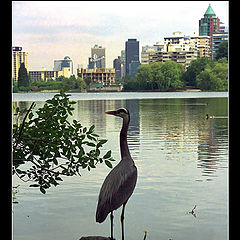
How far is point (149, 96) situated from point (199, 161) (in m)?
21.2

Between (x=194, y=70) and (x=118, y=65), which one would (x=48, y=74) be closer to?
(x=118, y=65)


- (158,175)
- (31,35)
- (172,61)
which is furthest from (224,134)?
(31,35)

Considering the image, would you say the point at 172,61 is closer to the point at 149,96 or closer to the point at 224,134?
the point at 149,96

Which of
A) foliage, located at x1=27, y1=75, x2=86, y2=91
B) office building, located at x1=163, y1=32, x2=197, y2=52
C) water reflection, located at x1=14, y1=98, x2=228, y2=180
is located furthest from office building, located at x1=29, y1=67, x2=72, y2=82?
office building, located at x1=163, y1=32, x2=197, y2=52

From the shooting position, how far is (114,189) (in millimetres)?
2512

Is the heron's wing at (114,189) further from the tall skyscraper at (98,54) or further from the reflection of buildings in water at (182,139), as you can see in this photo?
the tall skyscraper at (98,54)

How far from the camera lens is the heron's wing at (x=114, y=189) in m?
2.51

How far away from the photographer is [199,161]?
6.79 metres

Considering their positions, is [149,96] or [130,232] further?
[149,96]

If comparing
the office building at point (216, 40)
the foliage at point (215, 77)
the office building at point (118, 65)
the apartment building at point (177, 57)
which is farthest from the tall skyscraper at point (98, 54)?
the office building at point (216, 40)

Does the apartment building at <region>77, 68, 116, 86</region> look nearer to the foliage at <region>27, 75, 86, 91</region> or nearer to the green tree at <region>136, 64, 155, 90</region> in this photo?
the foliage at <region>27, 75, 86, 91</region>

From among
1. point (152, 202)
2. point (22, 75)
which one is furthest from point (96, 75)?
point (152, 202)

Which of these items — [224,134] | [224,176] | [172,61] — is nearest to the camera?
[224,176]
